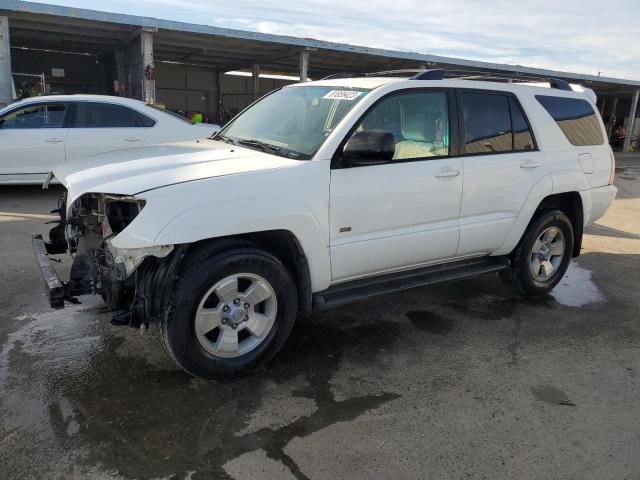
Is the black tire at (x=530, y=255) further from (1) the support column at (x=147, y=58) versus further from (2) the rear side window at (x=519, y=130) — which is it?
(1) the support column at (x=147, y=58)

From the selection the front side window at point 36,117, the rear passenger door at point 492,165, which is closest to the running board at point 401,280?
the rear passenger door at point 492,165

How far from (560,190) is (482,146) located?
104 cm

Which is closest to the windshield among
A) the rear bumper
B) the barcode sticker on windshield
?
the barcode sticker on windshield

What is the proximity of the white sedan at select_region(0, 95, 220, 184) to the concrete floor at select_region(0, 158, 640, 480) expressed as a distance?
14.1 feet

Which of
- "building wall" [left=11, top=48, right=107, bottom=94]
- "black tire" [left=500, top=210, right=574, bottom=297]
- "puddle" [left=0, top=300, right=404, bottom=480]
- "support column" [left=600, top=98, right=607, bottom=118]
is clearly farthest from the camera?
"support column" [left=600, top=98, right=607, bottom=118]

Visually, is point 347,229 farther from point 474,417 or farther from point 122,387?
point 122,387

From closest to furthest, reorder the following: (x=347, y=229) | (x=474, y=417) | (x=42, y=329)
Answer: (x=474, y=417)
(x=347, y=229)
(x=42, y=329)

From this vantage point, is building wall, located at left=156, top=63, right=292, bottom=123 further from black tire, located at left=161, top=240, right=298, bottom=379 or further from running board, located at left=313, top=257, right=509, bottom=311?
black tire, located at left=161, top=240, right=298, bottom=379

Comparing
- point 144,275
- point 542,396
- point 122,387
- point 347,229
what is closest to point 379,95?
point 347,229

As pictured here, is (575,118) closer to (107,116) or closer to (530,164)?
(530,164)

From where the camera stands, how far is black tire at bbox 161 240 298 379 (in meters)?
2.97

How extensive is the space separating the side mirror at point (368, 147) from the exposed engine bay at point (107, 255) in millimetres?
1288

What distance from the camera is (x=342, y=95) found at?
3.84 meters

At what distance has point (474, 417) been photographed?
2996 millimetres
